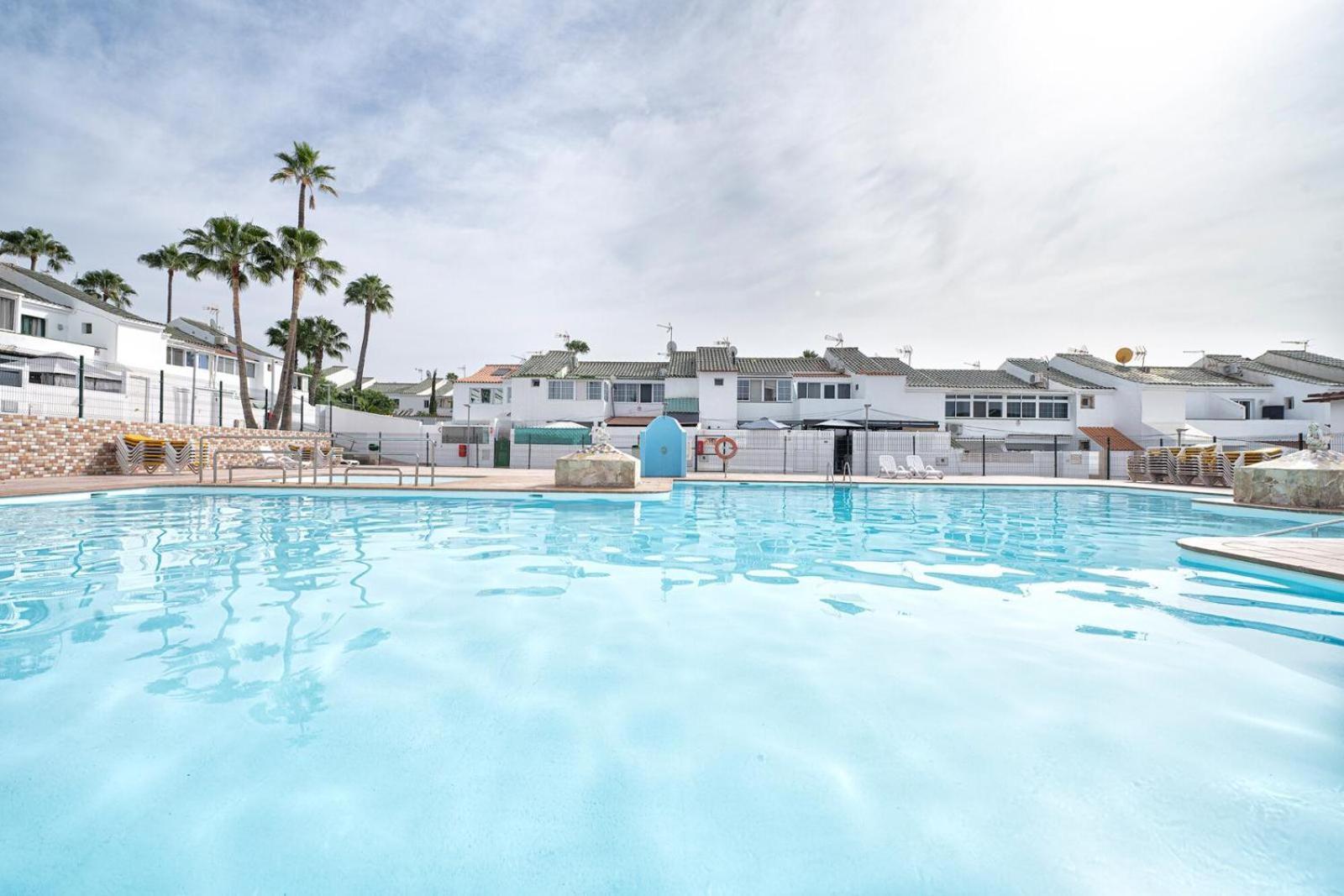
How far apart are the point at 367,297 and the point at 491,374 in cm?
1565

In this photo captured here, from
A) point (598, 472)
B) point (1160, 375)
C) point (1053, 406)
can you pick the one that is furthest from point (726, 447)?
point (1160, 375)

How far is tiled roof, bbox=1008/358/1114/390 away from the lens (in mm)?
39375

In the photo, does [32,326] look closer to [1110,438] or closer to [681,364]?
[681,364]

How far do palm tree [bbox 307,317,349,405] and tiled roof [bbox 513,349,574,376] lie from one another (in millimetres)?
21313

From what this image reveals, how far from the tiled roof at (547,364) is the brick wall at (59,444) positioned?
19.8 meters

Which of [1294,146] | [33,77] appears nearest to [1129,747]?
[1294,146]

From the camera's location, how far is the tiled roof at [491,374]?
40.7 metres

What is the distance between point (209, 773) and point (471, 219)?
1714cm

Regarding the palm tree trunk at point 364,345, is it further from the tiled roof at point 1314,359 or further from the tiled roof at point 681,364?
the tiled roof at point 1314,359

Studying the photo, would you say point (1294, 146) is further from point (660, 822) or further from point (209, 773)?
point (209, 773)

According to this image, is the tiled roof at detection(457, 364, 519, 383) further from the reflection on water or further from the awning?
the awning

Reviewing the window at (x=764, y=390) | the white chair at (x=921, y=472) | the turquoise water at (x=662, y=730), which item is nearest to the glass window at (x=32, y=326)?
the turquoise water at (x=662, y=730)

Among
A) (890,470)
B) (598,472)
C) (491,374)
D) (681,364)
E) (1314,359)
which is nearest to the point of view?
(598,472)

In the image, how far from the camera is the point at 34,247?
148 ft
